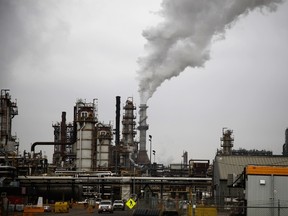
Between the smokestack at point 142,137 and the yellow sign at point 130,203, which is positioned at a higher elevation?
the smokestack at point 142,137

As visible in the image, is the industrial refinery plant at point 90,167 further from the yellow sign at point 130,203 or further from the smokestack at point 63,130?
the yellow sign at point 130,203

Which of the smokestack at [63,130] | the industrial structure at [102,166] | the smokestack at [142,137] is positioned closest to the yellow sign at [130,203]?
the industrial structure at [102,166]

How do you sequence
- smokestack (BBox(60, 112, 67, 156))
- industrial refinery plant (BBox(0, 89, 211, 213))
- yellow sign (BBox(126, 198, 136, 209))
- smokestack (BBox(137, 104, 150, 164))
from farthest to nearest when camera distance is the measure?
smokestack (BBox(60, 112, 67, 156)) → smokestack (BBox(137, 104, 150, 164)) → industrial refinery plant (BBox(0, 89, 211, 213)) → yellow sign (BBox(126, 198, 136, 209))

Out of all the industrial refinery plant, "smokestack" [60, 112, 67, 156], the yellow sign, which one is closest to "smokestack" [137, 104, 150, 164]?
the industrial refinery plant

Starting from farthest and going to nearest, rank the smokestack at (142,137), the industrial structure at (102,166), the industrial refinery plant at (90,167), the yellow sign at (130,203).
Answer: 1. the smokestack at (142,137)
2. the industrial refinery plant at (90,167)
3. the industrial structure at (102,166)
4. the yellow sign at (130,203)

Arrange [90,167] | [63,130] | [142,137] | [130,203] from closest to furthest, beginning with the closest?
[130,203]
[90,167]
[63,130]
[142,137]

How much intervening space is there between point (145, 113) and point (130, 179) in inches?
987

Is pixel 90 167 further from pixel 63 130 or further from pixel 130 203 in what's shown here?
pixel 130 203

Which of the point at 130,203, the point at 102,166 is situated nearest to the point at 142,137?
the point at 102,166

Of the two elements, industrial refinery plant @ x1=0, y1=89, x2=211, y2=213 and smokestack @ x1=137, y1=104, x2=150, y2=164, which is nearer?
industrial refinery plant @ x1=0, y1=89, x2=211, y2=213

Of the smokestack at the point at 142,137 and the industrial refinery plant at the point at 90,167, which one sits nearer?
the industrial refinery plant at the point at 90,167

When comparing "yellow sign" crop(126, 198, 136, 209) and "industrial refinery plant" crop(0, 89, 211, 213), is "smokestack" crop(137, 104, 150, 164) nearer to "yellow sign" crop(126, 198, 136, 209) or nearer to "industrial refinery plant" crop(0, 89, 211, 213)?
"industrial refinery plant" crop(0, 89, 211, 213)

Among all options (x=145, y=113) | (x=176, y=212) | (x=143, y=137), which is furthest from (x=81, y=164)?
(x=176, y=212)

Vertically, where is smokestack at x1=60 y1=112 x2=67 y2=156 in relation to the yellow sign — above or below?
above
